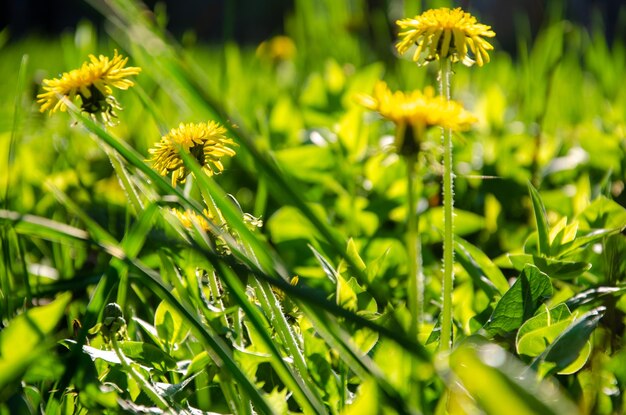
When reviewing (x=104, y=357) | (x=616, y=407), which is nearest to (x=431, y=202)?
(x=616, y=407)

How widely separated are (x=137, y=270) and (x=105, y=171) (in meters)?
0.95

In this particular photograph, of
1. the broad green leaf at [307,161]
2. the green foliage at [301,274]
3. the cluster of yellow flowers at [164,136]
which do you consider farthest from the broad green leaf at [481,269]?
the broad green leaf at [307,161]

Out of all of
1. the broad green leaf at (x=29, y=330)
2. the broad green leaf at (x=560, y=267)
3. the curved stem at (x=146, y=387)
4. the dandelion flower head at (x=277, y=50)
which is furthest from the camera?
the dandelion flower head at (x=277, y=50)

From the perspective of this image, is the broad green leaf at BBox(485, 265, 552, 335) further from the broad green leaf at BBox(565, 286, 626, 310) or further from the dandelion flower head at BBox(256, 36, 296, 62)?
the dandelion flower head at BBox(256, 36, 296, 62)

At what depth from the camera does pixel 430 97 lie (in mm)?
565

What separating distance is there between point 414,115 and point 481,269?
267mm

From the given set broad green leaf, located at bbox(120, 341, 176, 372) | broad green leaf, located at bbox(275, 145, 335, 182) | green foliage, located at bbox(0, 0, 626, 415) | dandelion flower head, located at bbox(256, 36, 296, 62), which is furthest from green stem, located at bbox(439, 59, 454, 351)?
dandelion flower head, located at bbox(256, 36, 296, 62)

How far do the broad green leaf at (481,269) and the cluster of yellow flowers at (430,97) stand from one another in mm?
197

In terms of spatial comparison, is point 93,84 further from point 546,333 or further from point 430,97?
point 546,333

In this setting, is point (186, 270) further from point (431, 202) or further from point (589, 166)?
point (589, 166)

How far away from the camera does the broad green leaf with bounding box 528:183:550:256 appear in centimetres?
67

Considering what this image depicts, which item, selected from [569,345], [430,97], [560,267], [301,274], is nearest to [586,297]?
[560,267]

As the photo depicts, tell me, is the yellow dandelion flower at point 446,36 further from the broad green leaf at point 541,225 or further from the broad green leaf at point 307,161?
the broad green leaf at point 307,161

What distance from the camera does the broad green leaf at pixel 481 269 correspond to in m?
0.73
